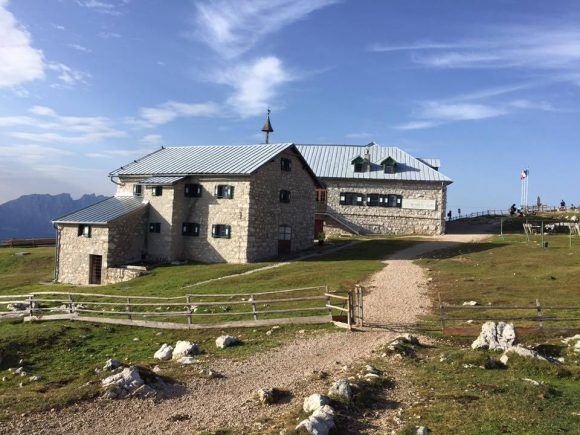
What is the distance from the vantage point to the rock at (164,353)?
17.9 metres

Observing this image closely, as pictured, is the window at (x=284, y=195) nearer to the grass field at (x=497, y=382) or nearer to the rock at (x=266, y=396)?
the grass field at (x=497, y=382)

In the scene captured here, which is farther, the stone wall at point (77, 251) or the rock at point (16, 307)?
the stone wall at point (77, 251)

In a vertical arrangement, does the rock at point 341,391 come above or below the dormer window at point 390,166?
below

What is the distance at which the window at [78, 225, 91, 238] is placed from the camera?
40.6m

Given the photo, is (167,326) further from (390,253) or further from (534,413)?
(390,253)

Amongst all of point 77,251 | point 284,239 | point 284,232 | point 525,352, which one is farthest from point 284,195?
point 525,352

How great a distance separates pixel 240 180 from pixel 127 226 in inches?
418

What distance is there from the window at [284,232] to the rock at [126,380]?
1227 inches

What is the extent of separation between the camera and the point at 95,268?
40.6m

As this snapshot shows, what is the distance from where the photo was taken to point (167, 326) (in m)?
22.8

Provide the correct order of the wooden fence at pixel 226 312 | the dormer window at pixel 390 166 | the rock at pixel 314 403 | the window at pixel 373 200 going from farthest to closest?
the window at pixel 373 200 → the dormer window at pixel 390 166 → the wooden fence at pixel 226 312 → the rock at pixel 314 403


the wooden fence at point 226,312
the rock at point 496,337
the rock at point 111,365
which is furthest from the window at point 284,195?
the rock at point 111,365

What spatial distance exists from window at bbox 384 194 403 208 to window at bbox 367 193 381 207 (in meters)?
0.96

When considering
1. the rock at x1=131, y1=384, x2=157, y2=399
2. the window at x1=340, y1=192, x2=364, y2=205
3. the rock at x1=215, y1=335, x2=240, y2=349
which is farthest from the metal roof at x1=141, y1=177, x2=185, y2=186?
the rock at x1=131, y1=384, x2=157, y2=399
